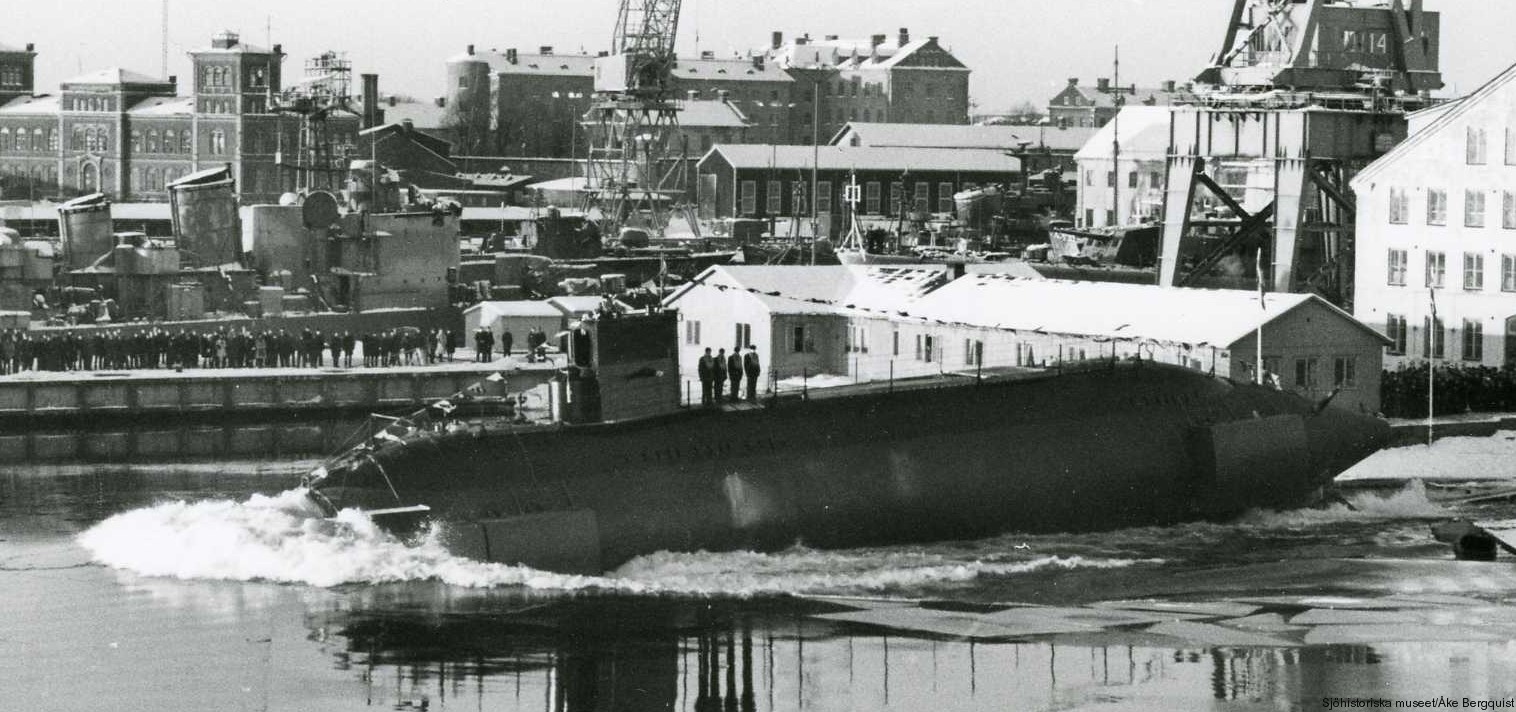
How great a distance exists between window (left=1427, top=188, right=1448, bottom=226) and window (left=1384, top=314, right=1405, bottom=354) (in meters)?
2.56

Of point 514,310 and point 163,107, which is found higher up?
point 163,107

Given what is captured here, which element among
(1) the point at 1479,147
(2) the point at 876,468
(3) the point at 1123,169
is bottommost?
(2) the point at 876,468

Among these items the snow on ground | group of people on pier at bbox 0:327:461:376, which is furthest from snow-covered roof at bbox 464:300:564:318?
the snow on ground

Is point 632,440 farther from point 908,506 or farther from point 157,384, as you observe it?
point 157,384

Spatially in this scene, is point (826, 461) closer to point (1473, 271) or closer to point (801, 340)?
point (801, 340)

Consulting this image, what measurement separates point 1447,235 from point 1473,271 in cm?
123

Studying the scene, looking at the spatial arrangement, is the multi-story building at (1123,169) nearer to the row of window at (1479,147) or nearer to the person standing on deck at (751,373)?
the row of window at (1479,147)

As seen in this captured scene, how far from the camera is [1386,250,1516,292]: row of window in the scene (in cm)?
5303

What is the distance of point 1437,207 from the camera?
179 ft

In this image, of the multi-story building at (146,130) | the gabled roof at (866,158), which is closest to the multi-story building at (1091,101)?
the gabled roof at (866,158)

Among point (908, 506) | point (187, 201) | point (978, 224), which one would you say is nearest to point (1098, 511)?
point (908, 506)

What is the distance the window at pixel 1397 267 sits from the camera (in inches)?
2188

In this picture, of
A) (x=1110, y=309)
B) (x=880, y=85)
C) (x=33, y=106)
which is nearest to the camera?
(x=1110, y=309)

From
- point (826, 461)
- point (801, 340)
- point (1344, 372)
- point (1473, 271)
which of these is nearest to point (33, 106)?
point (801, 340)
